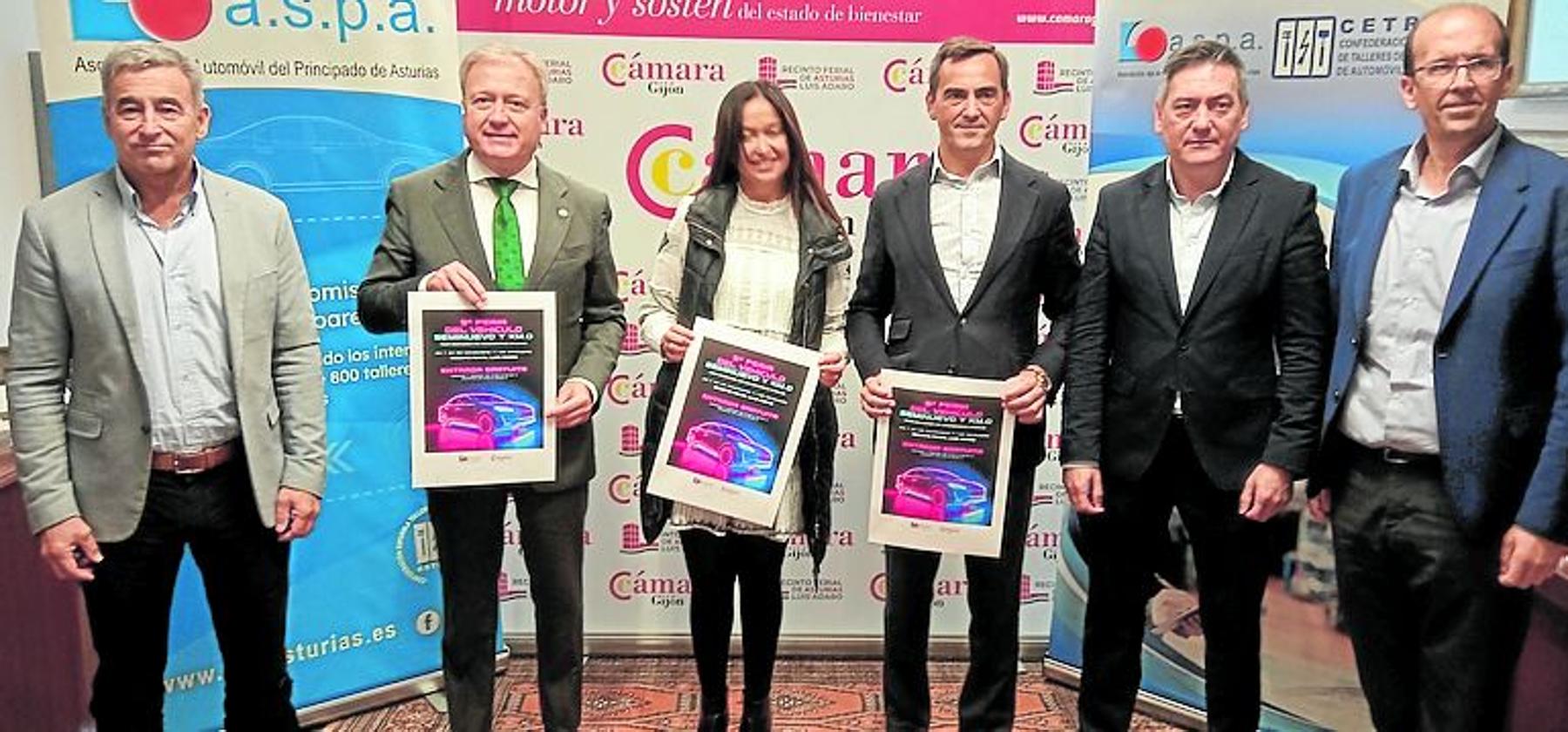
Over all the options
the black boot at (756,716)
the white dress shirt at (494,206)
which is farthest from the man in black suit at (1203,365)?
the white dress shirt at (494,206)

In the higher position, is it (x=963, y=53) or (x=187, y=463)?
(x=963, y=53)

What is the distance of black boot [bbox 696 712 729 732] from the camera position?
115 inches

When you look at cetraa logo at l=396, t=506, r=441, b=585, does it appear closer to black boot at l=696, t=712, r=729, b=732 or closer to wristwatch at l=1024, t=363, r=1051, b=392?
black boot at l=696, t=712, r=729, b=732

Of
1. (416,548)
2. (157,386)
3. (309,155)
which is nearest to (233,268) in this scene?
(157,386)

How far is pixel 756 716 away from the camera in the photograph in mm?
2898

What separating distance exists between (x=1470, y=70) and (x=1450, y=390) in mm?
575

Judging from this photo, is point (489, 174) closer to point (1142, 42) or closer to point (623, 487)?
point (623, 487)

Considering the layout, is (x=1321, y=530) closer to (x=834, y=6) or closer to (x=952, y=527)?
(x=952, y=527)

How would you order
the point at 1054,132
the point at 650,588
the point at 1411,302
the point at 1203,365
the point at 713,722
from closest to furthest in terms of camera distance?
1. the point at 1411,302
2. the point at 1203,365
3. the point at 713,722
4. the point at 1054,132
5. the point at 650,588

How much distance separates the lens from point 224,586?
239cm

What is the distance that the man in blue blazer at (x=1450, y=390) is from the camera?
201cm

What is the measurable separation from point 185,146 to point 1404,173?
2377 millimetres

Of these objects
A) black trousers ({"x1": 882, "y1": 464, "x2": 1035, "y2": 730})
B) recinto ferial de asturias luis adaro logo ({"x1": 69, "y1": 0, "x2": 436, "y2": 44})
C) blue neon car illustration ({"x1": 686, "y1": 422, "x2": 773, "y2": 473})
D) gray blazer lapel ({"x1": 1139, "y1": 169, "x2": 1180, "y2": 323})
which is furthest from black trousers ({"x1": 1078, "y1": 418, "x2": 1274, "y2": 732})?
recinto ferial de asturias luis adaro logo ({"x1": 69, "y1": 0, "x2": 436, "y2": 44})

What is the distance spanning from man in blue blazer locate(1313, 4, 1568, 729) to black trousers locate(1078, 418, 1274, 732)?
216mm
